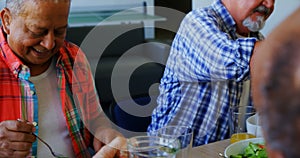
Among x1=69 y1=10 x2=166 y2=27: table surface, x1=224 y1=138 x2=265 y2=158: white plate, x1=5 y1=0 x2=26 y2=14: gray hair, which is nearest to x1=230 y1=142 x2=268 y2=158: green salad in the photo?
x1=224 y1=138 x2=265 y2=158: white plate

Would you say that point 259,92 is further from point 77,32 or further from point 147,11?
point 147,11

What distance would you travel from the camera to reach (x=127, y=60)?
4.39 m

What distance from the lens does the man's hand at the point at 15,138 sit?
1.24 meters

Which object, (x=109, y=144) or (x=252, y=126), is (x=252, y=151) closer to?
(x=252, y=126)

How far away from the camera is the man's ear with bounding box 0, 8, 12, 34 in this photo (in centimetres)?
139

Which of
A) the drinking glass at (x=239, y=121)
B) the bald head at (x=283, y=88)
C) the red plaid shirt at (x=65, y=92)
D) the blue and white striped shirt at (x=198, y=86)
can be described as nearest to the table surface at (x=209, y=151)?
the drinking glass at (x=239, y=121)

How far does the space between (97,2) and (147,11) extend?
2.45 ft

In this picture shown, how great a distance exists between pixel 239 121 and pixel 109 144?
0.43m

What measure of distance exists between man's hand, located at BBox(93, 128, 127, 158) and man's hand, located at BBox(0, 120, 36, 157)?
0.69ft

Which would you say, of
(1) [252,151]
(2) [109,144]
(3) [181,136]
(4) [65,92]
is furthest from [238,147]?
(4) [65,92]

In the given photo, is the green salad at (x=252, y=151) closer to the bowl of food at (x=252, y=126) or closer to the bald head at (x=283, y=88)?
the bowl of food at (x=252, y=126)

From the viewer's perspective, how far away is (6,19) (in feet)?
4.63

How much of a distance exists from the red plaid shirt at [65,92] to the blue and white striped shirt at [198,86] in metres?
0.46

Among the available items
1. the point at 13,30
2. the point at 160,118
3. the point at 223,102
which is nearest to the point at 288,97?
the point at 13,30
